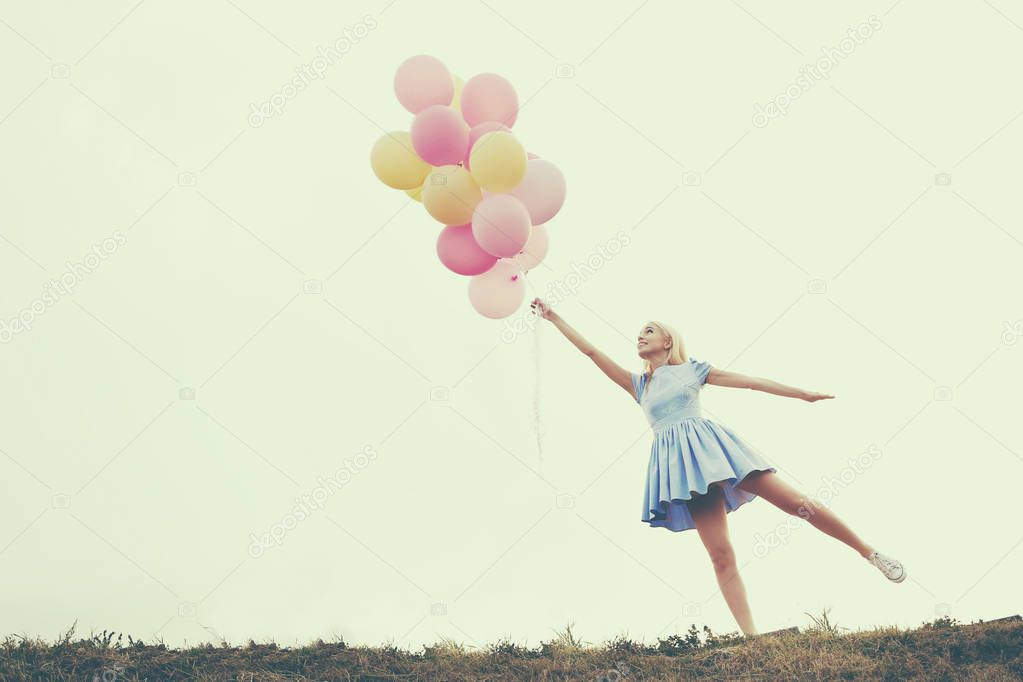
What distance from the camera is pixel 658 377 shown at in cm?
652

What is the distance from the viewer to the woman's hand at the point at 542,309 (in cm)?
668

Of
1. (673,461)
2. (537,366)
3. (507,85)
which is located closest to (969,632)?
(673,461)

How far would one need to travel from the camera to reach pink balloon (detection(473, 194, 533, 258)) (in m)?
5.88

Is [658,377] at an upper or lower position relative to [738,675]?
upper

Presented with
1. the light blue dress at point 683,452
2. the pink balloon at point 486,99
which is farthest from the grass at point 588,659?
the pink balloon at point 486,99

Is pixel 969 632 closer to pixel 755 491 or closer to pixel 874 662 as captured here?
pixel 874 662

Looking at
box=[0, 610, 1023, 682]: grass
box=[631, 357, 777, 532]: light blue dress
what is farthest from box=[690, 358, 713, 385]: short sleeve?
box=[0, 610, 1023, 682]: grass

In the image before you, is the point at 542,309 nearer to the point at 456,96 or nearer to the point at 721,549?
the point at 456,96

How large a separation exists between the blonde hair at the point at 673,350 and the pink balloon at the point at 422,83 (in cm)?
200

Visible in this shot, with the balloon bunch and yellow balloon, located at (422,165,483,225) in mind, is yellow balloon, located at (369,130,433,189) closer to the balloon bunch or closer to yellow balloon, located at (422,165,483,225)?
the balloon bunch

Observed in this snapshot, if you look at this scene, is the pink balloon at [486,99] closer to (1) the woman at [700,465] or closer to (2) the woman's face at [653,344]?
(1) the woman at [700,465]

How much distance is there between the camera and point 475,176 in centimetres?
595

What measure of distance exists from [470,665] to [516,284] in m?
2.32

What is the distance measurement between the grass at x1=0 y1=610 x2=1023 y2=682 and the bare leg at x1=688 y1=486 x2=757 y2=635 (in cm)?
28
